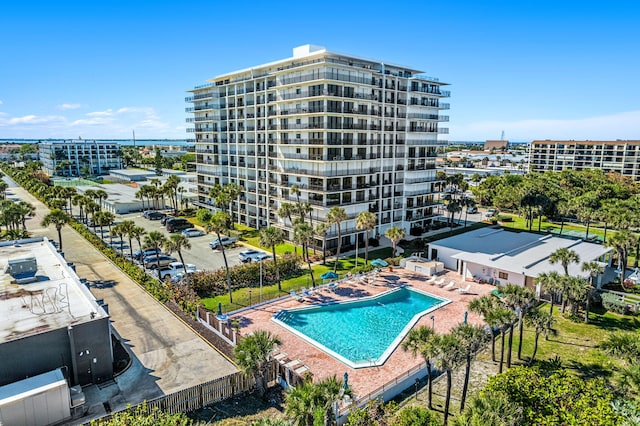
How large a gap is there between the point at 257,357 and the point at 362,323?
52.6 feet

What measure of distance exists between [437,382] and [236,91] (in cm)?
5767

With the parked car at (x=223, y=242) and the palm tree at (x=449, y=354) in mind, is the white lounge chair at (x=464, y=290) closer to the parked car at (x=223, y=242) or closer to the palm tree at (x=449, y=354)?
the palm tree at (x=449, y=354)

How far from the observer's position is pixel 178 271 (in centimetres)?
4700

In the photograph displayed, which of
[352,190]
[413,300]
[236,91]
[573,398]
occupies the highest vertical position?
[236,91]

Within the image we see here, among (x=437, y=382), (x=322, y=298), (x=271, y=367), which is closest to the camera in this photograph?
(x=271, y=367)

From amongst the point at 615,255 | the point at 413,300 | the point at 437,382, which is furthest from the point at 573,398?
the point at 615,255

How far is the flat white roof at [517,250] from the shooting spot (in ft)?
146

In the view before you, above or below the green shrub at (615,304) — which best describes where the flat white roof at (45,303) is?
above

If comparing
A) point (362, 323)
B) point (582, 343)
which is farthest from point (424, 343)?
point (582, 343)

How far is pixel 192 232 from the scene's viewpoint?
6631 cm

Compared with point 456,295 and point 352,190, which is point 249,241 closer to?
point 352,190

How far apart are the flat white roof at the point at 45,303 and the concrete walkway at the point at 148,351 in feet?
14.8

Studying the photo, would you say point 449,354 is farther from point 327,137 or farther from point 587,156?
point 587,156

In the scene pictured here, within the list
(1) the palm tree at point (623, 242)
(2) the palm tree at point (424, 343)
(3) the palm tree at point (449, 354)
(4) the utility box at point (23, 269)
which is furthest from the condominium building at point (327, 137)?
(3) the palm tree at point (449, 354)
